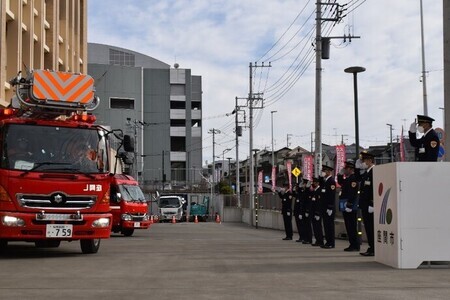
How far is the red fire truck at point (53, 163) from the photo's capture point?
1204 centimetres

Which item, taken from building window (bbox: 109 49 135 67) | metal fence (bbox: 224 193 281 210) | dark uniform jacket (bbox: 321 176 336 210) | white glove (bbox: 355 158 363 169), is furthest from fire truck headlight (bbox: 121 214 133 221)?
building window (bbox: 109 49 135 67)

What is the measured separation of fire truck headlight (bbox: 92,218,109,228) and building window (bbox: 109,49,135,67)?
7460cm

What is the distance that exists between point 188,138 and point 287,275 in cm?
7435

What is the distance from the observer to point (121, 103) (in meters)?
80.1

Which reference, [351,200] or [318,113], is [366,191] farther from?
[318,113]

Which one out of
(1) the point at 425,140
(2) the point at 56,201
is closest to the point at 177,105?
(2) the point at 56,201

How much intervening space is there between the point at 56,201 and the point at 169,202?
41.6 metres

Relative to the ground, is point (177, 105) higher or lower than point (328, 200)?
higher

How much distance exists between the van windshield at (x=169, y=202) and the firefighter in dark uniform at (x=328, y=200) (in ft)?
125

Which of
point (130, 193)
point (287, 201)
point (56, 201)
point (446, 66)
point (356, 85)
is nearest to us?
point (56, 201)

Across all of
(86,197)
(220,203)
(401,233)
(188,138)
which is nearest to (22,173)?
(86,197)

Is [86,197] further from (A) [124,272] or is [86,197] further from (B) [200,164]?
(B) [200,164]

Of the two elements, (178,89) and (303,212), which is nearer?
(303,212)

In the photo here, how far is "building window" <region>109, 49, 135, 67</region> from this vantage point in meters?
86.2
